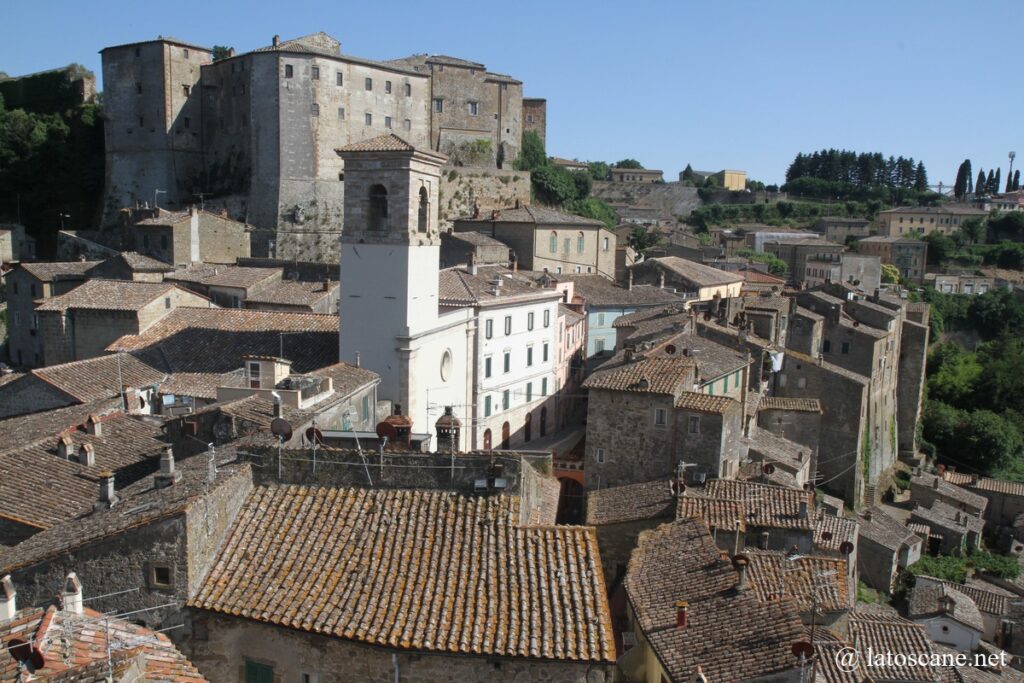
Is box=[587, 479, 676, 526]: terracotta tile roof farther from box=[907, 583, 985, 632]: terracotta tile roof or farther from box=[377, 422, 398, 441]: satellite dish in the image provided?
box=[907, 583, 985, 632]: terracotta tile roof

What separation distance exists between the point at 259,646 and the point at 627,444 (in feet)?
52.5

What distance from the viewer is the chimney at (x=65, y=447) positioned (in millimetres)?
15305

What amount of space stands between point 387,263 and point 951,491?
1182 inches

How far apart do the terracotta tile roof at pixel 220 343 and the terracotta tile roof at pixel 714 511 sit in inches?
466

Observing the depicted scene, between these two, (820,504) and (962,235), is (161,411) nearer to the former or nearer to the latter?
(820,504)

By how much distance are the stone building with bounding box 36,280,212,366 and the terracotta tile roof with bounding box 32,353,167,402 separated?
412 centimetres

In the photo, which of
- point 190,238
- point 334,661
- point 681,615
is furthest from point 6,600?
point 190,238

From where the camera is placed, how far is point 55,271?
40469 millimetres

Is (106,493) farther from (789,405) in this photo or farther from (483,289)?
(789,405)

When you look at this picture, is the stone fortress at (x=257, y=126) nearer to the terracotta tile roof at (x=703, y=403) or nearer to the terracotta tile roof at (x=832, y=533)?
the terracotta tile roof at (x=703, y=403)

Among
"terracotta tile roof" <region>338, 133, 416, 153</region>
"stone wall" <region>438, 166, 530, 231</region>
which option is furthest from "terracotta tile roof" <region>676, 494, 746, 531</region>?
"stone wall" <region>438, 166, 530, 231</region>

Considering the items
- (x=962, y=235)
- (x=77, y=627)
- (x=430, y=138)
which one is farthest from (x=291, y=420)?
(x=962, y=235)

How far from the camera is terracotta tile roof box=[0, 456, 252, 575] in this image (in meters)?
9.26

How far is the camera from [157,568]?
9109mm
